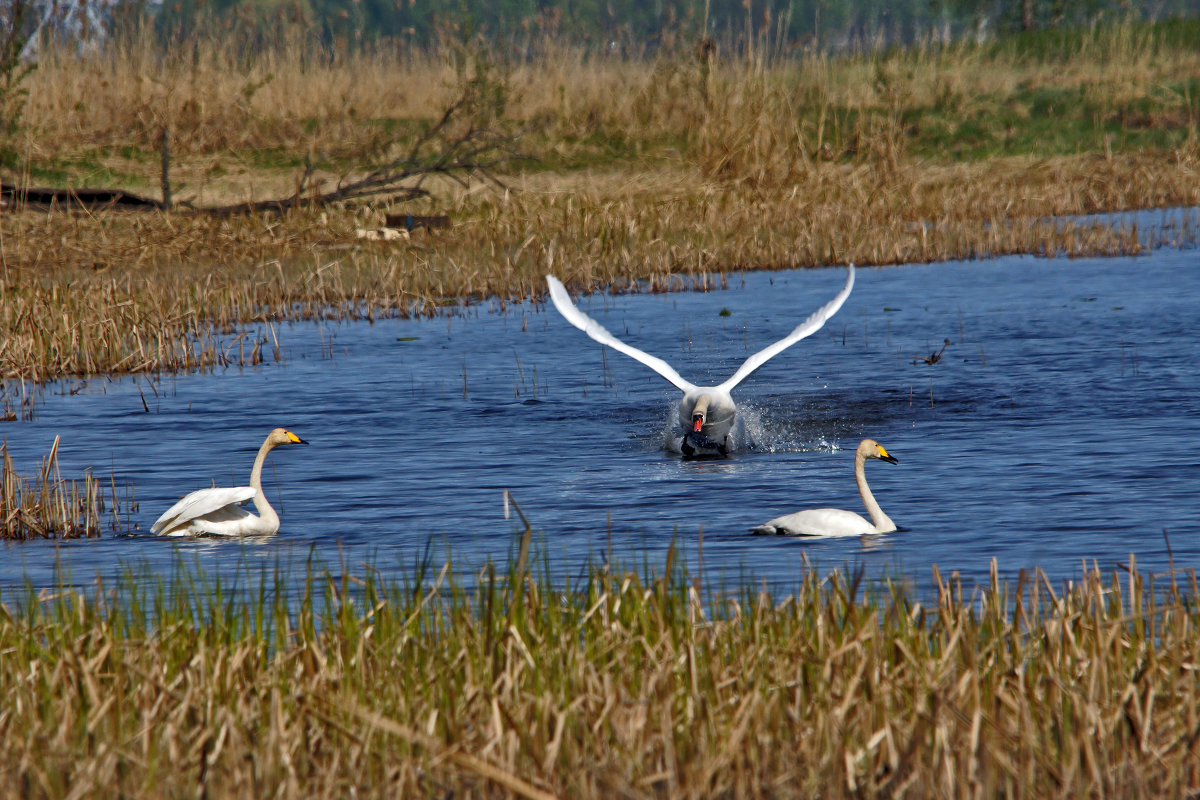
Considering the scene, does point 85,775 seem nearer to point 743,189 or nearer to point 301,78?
point 743,189

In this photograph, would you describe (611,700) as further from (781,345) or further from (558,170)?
(558,170)

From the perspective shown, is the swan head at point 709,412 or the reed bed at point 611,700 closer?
the reed bed at point 611,700

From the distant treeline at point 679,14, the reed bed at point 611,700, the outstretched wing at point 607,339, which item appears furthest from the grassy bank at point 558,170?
the distant treeline at point 679,14

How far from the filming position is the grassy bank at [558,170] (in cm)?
1845

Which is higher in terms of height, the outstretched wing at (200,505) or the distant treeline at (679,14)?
the distant treeline at (679,14)

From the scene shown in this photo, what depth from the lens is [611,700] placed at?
15.1ft

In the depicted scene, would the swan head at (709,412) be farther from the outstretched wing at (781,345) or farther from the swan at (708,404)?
the outstretched wing at (781,345)

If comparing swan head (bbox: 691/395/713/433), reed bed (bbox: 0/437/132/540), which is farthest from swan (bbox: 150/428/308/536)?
swan head (bbox: 691/395/713/433)

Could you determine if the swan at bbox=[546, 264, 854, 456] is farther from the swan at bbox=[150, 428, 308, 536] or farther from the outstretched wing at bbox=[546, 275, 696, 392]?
the swan at bbox=[150, 428, 308, 536]

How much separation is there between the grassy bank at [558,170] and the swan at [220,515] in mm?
5909

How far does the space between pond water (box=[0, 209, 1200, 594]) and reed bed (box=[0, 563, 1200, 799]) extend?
0.70 m

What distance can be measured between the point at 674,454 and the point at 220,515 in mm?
3858

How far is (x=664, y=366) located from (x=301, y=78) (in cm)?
2061

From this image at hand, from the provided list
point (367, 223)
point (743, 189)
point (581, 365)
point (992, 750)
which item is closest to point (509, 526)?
point (992, 750)
